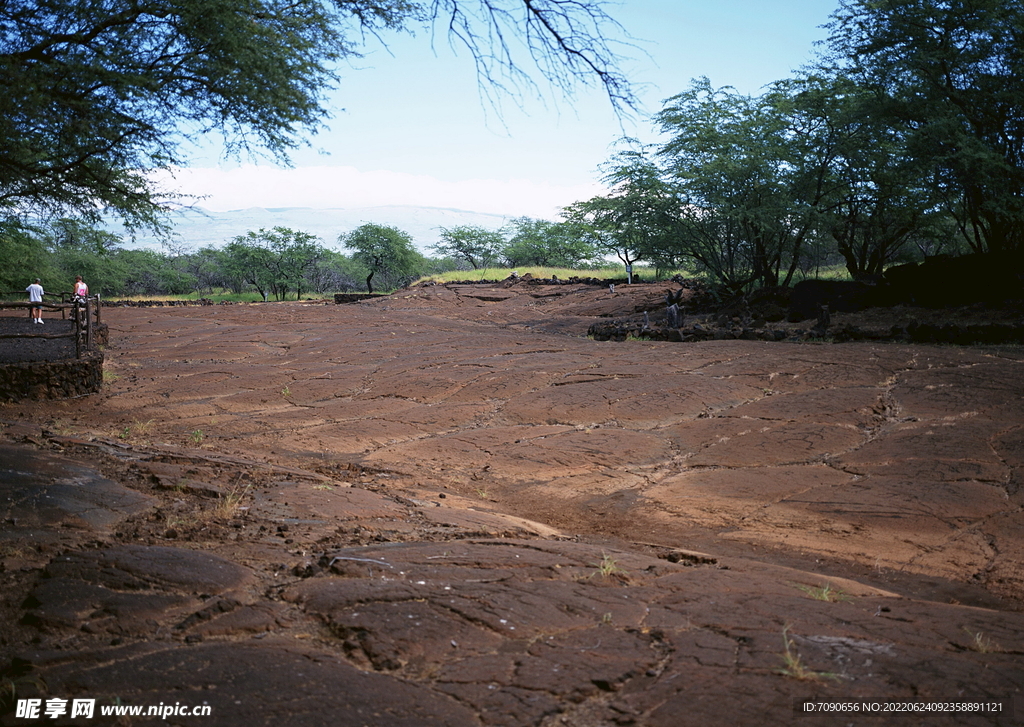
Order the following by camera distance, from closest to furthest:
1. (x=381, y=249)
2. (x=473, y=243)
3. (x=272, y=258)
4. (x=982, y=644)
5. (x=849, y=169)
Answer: (x=982, y=644) < (x=849, y=169) < (x=381, y=249) < (x=272, y=258) < (x=473, y=243)

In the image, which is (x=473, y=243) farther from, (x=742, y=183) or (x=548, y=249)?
(x=742, y=183)

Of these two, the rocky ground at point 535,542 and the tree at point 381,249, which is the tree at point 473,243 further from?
the rocky ground at point 535,542

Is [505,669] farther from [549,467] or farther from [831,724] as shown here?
[549,467]

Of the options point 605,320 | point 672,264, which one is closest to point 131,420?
point 605,320

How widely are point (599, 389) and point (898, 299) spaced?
10.8 metres

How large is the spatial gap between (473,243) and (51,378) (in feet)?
171

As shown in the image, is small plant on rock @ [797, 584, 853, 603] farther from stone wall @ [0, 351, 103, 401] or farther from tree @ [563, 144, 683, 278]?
tree @ [563, 144, 683, 278]

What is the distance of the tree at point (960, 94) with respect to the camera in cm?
1518

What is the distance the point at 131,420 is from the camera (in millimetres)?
9305

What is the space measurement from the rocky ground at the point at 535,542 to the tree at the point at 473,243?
4985 cm

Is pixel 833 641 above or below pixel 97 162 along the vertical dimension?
below

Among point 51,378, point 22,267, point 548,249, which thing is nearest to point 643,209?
point 51,378

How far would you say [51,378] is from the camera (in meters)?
10.5

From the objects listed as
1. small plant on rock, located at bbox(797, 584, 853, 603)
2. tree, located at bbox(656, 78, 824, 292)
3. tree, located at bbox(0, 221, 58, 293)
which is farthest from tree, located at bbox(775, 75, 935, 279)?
tree, located at bbox(0, 221, 58, 293)
